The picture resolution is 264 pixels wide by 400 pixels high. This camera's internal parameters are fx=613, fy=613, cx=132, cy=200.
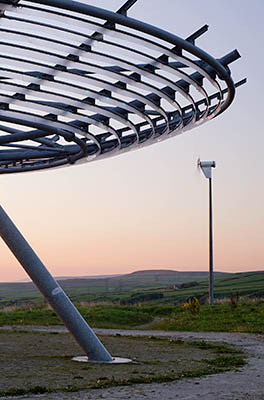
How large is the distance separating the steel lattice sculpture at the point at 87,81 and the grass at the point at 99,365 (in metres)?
1.47

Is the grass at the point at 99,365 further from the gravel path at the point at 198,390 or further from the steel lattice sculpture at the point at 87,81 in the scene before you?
the steel lattice sculpture at the point at 87,81

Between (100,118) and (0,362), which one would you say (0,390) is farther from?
(100,118)

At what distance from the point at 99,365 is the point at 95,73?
7.51m

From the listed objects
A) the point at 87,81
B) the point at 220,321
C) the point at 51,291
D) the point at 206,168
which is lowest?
the point at 220,321

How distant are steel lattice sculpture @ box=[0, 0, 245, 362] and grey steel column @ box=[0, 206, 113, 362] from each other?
3 centimetres

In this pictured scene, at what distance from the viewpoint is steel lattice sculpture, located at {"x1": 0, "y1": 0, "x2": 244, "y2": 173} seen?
1095 cm

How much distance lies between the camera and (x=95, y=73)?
13.7 meters

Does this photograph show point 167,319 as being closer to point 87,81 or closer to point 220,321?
point 220,321

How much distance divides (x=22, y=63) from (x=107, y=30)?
8.80 feet

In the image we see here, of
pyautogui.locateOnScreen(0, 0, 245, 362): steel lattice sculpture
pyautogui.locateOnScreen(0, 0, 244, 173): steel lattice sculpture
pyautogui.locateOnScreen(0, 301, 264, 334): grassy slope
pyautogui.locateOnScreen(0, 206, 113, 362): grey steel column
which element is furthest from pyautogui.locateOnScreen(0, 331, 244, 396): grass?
pyautogui.locateOnScreen(0, 301, 264, 334): grassy slope

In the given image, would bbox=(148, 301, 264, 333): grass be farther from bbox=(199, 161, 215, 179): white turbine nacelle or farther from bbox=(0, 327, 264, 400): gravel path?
bbox=(0, 327, 264, 400): gravel path

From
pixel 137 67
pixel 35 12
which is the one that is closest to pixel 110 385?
pixel 137 67

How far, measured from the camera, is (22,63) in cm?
1298

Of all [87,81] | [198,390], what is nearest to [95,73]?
[87,81]
